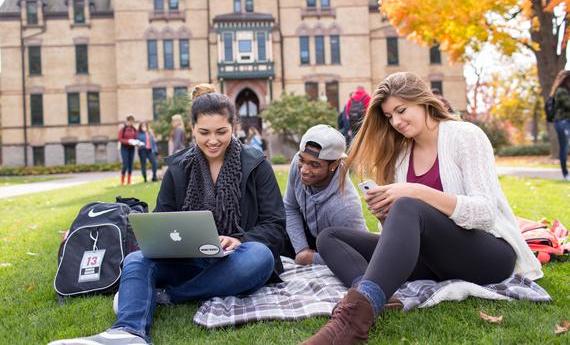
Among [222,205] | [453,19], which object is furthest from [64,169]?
[222,205]

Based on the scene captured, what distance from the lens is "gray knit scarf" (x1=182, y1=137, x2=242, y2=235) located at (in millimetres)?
3625

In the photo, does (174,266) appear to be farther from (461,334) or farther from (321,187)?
(461,334)

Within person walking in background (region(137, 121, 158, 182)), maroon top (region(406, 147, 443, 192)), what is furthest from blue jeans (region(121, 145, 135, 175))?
maroon top (region(406, 147, 443, 192))

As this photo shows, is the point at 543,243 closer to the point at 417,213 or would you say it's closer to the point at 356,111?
the point at 417,213

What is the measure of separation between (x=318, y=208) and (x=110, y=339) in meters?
2.01

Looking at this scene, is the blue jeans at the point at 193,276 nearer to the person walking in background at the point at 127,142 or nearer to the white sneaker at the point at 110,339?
the white sneaker at the point at 110,339

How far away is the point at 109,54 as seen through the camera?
34875 mm

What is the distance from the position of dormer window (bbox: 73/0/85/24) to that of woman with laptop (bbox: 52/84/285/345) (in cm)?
3449

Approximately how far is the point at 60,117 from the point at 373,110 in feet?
115

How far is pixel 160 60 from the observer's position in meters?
33.8

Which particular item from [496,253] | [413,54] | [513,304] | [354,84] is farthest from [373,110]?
[413,54]

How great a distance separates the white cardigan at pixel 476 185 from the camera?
300cm

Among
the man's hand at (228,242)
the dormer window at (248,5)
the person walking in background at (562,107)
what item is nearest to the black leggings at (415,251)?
the man's hand at (228,242)

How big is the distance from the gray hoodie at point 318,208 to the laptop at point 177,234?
113cm
